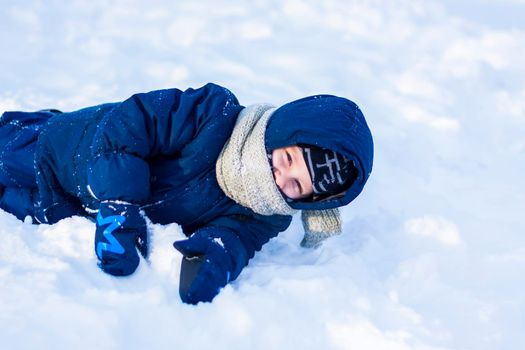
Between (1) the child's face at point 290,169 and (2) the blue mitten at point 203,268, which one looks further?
(1) the child's face at point 290,169

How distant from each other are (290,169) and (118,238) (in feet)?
1.67

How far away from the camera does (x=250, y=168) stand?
1697mm

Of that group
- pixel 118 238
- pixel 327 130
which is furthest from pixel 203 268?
pixel 327 130

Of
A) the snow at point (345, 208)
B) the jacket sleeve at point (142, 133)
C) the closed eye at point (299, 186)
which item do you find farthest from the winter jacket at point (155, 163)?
the closed eye at point (299, 186)

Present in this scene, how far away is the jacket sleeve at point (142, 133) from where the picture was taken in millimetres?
1642

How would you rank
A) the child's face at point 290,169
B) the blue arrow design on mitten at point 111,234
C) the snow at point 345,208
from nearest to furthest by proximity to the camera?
the snow at point 345,208
the blue arrow design on mitten at point 111,234
the child's face at point 290,169

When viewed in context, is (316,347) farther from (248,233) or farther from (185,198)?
(185,198)

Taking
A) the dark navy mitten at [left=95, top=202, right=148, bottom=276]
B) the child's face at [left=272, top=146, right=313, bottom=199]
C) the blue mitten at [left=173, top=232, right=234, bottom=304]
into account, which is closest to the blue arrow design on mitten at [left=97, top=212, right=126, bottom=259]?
the dark navy mitten at [left=95, top=202, right=148, bottom=276]

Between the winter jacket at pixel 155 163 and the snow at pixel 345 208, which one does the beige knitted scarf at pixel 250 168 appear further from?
the snow at pixel 345 208

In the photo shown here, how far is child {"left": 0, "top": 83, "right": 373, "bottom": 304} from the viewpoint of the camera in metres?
1.61

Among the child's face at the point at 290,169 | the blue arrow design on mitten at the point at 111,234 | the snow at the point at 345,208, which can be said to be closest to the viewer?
the snow at the point at 345,208

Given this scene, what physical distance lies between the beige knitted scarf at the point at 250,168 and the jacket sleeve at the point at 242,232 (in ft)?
0.32

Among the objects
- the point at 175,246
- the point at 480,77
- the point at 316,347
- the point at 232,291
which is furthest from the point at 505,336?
the point at 480,77

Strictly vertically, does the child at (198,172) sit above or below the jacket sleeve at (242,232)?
above
